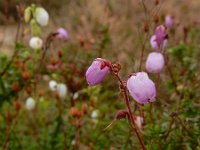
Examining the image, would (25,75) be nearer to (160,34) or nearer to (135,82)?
(160,34)

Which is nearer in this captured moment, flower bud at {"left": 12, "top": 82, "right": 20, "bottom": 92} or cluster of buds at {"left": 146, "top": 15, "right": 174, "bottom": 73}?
cluster of buds at {"left": 146, "top": 15, "right": 174, "bottom": 73}

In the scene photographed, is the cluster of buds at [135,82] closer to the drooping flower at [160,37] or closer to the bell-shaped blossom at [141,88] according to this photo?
the bell-shaped blossom at [141,88]

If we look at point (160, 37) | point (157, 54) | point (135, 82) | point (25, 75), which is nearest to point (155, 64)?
point (157, 54)


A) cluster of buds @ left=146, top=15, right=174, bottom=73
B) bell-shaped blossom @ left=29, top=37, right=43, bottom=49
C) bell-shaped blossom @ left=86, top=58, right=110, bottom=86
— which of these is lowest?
bell-shaped blossom @ left=86, top=58, right=110, bottom=86

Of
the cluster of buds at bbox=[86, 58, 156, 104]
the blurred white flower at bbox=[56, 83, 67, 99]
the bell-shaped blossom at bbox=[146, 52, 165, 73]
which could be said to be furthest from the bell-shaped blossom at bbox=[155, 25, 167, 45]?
the blurred white flower at bbox=[56, 83, 67, 99]

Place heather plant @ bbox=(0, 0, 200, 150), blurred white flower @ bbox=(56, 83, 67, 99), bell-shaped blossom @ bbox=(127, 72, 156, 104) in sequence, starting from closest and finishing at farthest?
bell-shaped blossom @ bbox=(127, 72, 156, 104) < heather plant @ bbox=(0, 0, 200, 150) < blurred white flower @ bbox=(56, 83, 67, 99)

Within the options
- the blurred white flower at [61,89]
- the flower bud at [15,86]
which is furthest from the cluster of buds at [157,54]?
the flower bud at [15,86]

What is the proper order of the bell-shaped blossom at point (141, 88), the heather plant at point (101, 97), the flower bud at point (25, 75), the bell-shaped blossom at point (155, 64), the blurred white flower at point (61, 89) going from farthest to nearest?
the blurred white flower at point (61, 89)
the flower bud at point (25, 75)
the bell-shaped blossom at point (155, 64)
the heather plant at point (101, 97)
the bell-shaped blossom at point (141, 88)

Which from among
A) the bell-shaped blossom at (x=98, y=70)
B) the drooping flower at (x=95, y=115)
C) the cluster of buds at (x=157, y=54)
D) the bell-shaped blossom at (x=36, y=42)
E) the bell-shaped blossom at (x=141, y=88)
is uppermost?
the bell-shaped blossom at (x=36, y=42)

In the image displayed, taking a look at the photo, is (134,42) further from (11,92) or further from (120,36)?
(11,92)

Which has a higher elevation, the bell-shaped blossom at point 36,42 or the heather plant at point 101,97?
the bell-shaped blossom at point 36,42

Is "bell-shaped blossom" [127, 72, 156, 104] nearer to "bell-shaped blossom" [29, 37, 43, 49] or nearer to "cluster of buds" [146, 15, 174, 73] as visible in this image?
"cluster of buds" [146, 15, 174, 73]
